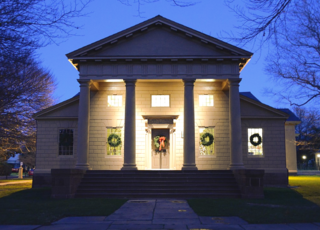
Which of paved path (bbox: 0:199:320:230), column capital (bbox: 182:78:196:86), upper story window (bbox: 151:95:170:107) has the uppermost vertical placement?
column capital (bbox: 182:78:196:86)

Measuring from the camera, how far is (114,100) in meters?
25.6

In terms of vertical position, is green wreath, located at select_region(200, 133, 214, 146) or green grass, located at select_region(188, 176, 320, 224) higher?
green wreath, located at select_region(200, 133, 214, 146)

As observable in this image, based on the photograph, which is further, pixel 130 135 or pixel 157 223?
pixel 130 135

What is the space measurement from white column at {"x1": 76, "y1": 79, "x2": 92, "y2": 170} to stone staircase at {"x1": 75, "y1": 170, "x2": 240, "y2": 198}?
1.22 m

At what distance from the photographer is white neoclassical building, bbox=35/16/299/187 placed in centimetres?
2291

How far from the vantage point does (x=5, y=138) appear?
29.8m

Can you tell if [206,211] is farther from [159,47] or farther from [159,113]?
[159,47]

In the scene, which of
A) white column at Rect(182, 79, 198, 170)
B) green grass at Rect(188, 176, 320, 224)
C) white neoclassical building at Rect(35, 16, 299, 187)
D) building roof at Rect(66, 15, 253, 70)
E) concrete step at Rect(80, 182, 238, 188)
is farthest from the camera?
white neoclassical building at Rect(35, 16, 299, 187)

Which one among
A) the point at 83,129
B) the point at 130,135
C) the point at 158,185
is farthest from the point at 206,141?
the point at 83,129

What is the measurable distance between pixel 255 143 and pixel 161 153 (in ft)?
23.1

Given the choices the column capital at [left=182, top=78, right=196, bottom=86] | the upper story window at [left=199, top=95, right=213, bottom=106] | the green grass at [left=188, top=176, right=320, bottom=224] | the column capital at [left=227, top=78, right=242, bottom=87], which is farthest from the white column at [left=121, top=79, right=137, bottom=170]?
the green grass at [left=188, top=176, right=320, bottom=224]

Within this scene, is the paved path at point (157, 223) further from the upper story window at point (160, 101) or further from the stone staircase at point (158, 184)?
the upper story window at point (160, 101)

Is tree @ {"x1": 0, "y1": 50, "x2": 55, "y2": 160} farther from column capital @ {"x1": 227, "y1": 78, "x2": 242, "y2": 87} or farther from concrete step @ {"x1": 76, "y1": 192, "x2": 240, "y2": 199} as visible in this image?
column capital @ {"x1": 227, "y1": 78, "x2": 242, "y2": 87}

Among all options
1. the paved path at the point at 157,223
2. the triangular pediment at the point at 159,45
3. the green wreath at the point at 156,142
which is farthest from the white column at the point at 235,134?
the paved path at the point at 157,223
